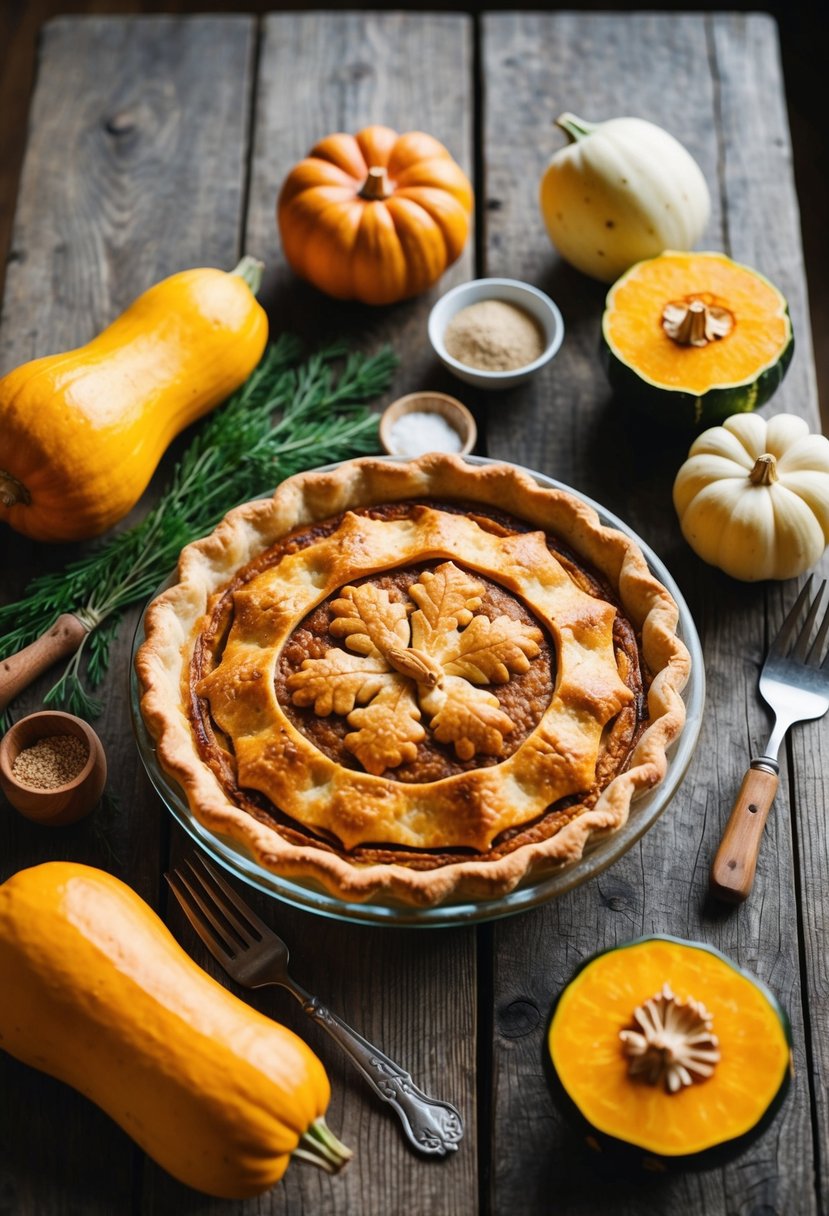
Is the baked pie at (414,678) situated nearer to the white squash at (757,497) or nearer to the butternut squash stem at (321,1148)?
the white squash at (757,497)

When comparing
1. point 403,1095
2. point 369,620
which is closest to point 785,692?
point 369,620

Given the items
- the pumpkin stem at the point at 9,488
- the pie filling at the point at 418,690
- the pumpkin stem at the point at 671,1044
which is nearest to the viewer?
the pumpkin stem at the point at 671,1044

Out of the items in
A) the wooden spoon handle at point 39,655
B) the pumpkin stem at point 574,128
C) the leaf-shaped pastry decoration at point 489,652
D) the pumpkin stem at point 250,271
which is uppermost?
the pumpkin stem at point 250,271

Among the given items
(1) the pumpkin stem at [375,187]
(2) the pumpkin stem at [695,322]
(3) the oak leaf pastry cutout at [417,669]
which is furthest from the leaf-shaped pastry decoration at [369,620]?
(1) the pumpkin stem at [375,187]

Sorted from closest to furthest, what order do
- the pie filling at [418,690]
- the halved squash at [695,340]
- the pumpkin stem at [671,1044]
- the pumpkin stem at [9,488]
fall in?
the pumpkin stem at [671,1044] < the pie filling at [418,690] < the pumpkin stem at [9,488] < the halved squash at [695,340]

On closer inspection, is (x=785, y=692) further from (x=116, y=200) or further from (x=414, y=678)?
(x=116, y=200)

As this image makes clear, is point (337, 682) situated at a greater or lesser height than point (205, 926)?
greater

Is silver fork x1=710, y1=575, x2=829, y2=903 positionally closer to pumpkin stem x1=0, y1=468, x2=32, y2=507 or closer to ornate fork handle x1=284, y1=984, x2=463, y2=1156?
ornate fork handle x1=284, y1=984, x2=463, y2=1156
